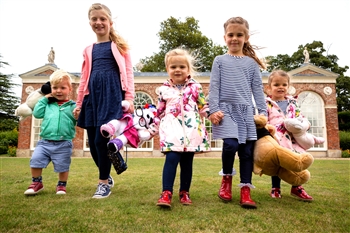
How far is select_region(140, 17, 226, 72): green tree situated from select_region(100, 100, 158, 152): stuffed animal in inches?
940

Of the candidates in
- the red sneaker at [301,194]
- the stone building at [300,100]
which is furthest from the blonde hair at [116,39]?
the stone building at [300,100]

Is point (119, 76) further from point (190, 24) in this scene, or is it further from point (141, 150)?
point (190, 24)

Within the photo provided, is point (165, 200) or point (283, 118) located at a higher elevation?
point (283, 118)

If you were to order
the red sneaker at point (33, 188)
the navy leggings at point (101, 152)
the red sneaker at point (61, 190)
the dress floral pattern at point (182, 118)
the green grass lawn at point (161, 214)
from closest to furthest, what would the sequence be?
the green grass lawn at point (161, 214) → the dress floral pattern at point (182, 118) → the navy leggings at point (101, 152) → the red sneaker at point (33, 188) → the red sneaker at point (61, 190)

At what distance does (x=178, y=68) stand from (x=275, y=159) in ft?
4.24

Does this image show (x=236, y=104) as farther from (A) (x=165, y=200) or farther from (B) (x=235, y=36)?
(A) (x=165, y=200)

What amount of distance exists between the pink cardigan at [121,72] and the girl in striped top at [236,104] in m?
0.96

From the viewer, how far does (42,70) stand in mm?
16578

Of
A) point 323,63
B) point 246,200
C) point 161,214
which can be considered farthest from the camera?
point 323,63

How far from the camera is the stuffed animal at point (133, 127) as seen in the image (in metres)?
2.74

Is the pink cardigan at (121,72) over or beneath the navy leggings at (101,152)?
over

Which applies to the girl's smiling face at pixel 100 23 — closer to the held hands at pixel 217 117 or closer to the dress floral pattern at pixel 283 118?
the held hands at pixel 217 117

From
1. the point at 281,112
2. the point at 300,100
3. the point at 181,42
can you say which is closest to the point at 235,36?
the point at 281,112

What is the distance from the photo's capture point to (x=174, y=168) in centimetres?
257
